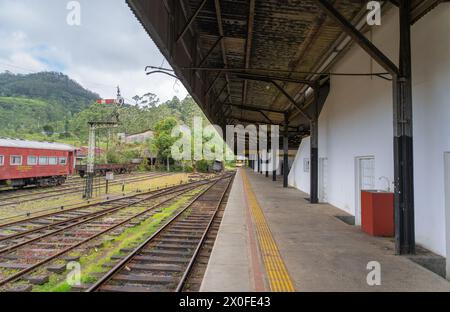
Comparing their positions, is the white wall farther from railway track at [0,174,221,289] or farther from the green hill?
the green hill

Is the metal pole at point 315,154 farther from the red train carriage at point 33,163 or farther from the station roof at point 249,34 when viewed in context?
the red train carriage at point 33,163

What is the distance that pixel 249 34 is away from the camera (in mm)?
7789

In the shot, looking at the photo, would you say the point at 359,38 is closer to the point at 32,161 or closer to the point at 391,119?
the point at 391,119

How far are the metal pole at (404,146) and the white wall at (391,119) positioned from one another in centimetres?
37

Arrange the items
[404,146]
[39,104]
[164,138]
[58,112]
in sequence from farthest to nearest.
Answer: [39,104]
[58,112]
[164,138]
[404,146]

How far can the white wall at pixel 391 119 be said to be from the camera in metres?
5.32

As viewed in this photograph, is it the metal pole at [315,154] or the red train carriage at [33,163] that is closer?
the metal pole at [315,154]

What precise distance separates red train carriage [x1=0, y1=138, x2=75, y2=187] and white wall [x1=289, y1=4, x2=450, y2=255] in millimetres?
16352

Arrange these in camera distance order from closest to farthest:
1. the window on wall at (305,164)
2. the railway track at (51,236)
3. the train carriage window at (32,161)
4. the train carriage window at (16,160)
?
the railway track at (51,236), the window on wall at (305,164), the train carriage window at (16,160), the train carriage window at (32,161)

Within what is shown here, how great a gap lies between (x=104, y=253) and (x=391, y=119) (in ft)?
22.4

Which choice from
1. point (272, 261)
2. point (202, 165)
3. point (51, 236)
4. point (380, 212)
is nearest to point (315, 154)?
point (380, 212)

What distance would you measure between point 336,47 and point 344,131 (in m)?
2.66

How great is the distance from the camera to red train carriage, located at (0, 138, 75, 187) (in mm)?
17344

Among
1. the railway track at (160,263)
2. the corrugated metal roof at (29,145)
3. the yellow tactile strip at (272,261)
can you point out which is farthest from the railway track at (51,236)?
the corrugated metal roof at (29,145)
